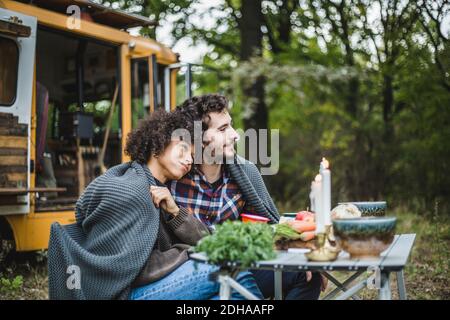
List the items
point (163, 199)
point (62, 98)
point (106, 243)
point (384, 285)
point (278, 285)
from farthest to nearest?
point (62, 98) → point (278, 285) → point (163, 199) → point (106, 243) → point (384, 285)

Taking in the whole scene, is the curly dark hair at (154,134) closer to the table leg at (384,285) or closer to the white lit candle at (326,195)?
the white lit candle at (326,195)

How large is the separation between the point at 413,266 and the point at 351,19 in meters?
7.29

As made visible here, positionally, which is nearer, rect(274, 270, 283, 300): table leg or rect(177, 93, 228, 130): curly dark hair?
rect(274, 270, 283, 300): table leg

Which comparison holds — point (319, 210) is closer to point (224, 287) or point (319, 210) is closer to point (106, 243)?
point (224, 287)

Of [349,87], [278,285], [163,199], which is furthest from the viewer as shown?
[349,87]

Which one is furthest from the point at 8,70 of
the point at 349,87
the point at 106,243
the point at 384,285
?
the point at 349,87

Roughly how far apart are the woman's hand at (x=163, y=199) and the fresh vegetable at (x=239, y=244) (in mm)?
555

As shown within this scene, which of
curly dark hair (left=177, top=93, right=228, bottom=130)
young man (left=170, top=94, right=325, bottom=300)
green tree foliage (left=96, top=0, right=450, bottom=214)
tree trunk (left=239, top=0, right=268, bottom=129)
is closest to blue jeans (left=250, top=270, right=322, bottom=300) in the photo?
young man (left=170, top=94, right=325, bottom=300)

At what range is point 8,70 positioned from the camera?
5.29 metres

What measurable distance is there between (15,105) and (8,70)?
0.35 metres

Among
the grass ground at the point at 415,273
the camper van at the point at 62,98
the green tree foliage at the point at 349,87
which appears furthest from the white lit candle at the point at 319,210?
the green tree foliage at the point at 349,87

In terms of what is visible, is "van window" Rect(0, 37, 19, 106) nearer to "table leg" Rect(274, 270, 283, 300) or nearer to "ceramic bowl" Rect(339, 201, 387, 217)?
"table leg" Rect(274, 270, 283, 300)

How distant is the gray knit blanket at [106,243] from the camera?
7.72 feet

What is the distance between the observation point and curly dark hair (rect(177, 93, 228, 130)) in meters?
3.10
